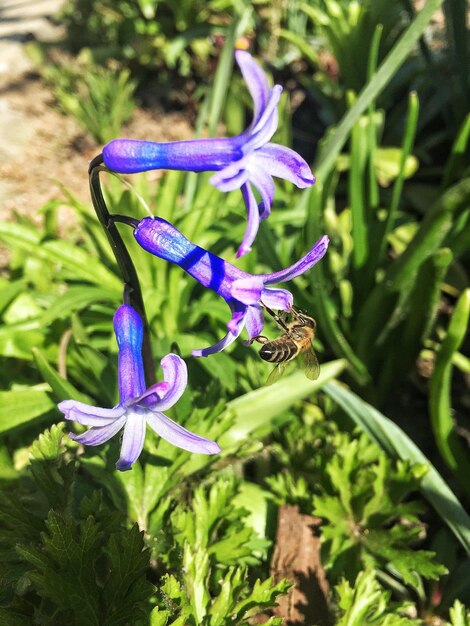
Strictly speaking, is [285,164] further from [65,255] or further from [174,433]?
[65,255]

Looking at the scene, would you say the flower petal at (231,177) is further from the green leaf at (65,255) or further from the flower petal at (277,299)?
the green leaf at (65,255)

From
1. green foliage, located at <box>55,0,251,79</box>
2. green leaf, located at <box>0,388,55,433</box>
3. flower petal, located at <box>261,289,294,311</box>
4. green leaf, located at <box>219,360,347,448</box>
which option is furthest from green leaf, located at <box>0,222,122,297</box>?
green foliage, located at <box>55,0,251,79</box>

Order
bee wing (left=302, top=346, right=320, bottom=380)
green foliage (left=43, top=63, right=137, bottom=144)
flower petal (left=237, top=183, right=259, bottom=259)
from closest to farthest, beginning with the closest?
1. flower petal (left=237, top=183, right=259, bottom=259)
2. bee wing (left=302, top=346, right=320, bottom=380)
3. green foliage (left=43, top=63, right=137, bottom=144)

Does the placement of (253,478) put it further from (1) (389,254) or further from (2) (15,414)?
(1) (389,254)

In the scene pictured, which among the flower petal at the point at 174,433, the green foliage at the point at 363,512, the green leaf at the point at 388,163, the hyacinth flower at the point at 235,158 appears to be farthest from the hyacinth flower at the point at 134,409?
the green leaf at the point at 388,163

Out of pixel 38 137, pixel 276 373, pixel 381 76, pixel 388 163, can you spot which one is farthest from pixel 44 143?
pixel 276 373

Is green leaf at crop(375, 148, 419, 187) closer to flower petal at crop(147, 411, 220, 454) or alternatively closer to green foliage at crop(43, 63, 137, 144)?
green foliage at crop(43, 63, 137, 144)
